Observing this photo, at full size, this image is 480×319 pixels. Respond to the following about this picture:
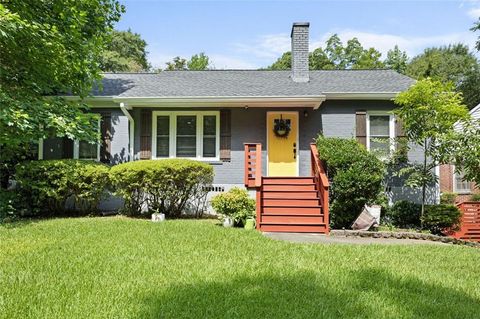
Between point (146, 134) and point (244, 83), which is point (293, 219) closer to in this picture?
point (146, 134)

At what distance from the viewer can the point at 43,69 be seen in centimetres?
818

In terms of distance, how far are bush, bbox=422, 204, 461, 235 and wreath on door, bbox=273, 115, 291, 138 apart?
416 cm

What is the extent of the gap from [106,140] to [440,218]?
9040mm

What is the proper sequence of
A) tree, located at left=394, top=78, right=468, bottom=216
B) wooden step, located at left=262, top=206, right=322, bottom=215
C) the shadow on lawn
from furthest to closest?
1. tree, located at left=394, top=78, right=468, bottom=216
2. wooden step, located at left=262, top=206, right=322, bottom=215
3. the shadow on lawn

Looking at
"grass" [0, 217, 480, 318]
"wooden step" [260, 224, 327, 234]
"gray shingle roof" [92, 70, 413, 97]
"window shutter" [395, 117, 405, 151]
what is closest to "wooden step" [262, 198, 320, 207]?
"wooden step" [260, 224, 327, 234]

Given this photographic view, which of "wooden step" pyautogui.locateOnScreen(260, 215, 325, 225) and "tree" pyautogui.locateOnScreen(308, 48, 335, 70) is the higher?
"tree" pyautogui.locateOnScreen(308, 48, 335, 70)

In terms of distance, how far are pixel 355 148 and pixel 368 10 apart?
176 inches

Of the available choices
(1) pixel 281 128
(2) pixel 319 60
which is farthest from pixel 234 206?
(2) pixel 319 60

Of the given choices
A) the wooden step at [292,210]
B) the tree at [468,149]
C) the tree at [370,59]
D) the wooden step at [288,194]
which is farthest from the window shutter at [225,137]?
the tree at [370,59]

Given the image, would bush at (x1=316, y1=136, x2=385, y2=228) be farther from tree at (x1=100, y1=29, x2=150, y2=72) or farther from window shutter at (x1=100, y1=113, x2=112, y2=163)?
tree at (x1=100, y1=29, x2=150, y2=72)

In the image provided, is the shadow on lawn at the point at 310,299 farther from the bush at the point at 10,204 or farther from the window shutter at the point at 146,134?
the window shutter at the point at 146,134

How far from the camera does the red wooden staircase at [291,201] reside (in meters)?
7.52

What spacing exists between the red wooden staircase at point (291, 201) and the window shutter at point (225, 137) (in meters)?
0.86

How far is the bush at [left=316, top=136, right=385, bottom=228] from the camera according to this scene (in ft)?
26.7
